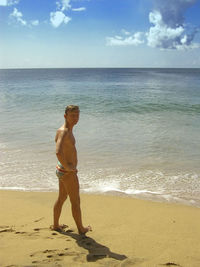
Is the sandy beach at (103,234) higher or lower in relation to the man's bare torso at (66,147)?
lower

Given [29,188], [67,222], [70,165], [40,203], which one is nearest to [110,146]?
[29,188]

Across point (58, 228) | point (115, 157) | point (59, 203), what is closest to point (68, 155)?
point (59, 203)

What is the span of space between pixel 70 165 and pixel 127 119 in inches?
404

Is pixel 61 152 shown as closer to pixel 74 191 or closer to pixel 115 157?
pixel 74 191

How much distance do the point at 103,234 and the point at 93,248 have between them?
376 mm

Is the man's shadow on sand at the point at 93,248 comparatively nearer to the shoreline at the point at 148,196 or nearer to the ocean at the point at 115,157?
the shoreline at the point at 148,196

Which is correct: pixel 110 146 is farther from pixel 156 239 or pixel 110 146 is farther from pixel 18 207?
pixel 156 239

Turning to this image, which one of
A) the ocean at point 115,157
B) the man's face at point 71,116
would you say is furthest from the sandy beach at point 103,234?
the man's face at point 71,116

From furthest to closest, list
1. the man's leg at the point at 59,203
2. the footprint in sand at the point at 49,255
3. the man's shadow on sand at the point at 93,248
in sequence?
1. the man's leg at the point at 59,203
2. the man's shadow on sand at the point at 93,248
3. the footprint in sand at the point at 49,255

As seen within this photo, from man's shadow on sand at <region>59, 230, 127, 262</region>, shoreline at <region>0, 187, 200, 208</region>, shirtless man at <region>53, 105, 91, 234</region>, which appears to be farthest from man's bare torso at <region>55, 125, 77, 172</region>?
shoreline at <region>0, 187, 200, 208</region>

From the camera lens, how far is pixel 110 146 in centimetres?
826

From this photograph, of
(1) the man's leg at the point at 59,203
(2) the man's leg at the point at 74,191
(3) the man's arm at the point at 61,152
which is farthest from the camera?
(1) the man's leg at the point at 59,203

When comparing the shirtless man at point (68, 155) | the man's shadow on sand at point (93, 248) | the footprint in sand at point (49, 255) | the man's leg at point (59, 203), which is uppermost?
the shirtless man at point (68, 155)

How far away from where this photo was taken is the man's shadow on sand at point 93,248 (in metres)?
3.03
